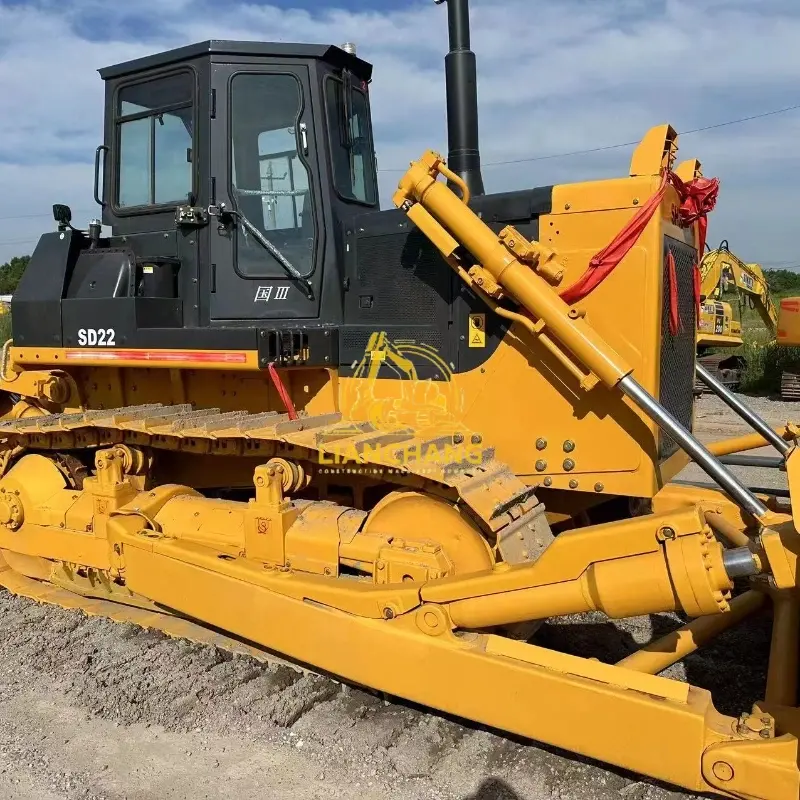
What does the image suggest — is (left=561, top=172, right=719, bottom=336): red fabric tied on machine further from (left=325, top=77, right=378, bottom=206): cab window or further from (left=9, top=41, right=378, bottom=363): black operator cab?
(left=325, top=77, right=378, bottom=206): cab window

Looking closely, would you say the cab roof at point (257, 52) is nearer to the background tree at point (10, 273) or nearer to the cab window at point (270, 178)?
the cab window at point (270, 178)

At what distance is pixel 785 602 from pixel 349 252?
2743 mm

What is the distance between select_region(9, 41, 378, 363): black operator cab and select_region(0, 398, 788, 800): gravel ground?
1.73m

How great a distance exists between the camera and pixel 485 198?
3.79 metres

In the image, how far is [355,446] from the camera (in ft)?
11.5

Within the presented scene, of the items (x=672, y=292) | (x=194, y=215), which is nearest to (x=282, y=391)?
(x=194, y=215)

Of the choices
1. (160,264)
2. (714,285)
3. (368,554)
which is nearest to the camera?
(368,554)

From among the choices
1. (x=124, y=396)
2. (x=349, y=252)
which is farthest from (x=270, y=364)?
(x=124, y=396)

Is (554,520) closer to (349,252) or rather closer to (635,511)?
(635,511)

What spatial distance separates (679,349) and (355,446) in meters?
1.73

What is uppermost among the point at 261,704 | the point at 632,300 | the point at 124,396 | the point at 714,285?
the point at 714,285

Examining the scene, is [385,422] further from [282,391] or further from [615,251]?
[615,251]

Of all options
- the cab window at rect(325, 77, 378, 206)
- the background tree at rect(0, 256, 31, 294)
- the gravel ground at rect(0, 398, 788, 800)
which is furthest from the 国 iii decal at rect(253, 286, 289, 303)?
the background tree at rect(0, 256, 31, 294)

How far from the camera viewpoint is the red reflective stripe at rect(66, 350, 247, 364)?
3.96 m
